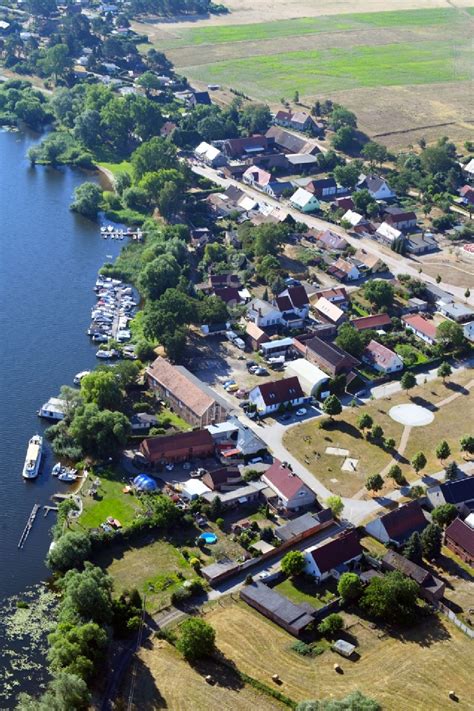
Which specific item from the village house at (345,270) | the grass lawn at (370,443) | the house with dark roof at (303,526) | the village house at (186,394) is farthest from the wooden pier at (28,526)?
the village house at (345,270)

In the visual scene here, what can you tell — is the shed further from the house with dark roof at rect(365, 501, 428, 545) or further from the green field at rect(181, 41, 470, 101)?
the green field at rect(181, 41, 470, 101)

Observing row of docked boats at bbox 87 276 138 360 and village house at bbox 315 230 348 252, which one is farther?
village house at bbox 315 230 348 252

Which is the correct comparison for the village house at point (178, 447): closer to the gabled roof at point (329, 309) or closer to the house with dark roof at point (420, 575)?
the house with dark roof at point (420, 575)

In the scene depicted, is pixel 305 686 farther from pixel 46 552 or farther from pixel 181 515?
pixel 46 552

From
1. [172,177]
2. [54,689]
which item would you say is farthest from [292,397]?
[172,177]

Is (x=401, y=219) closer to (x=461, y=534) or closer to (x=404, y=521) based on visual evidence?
(x=404, y=521)

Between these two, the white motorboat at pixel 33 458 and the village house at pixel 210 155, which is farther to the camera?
the village house at pixel 210 155

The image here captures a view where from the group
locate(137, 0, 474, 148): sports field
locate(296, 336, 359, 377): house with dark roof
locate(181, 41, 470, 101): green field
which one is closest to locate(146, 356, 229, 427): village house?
locate(296, 336, 359, 377): house with dark roof
